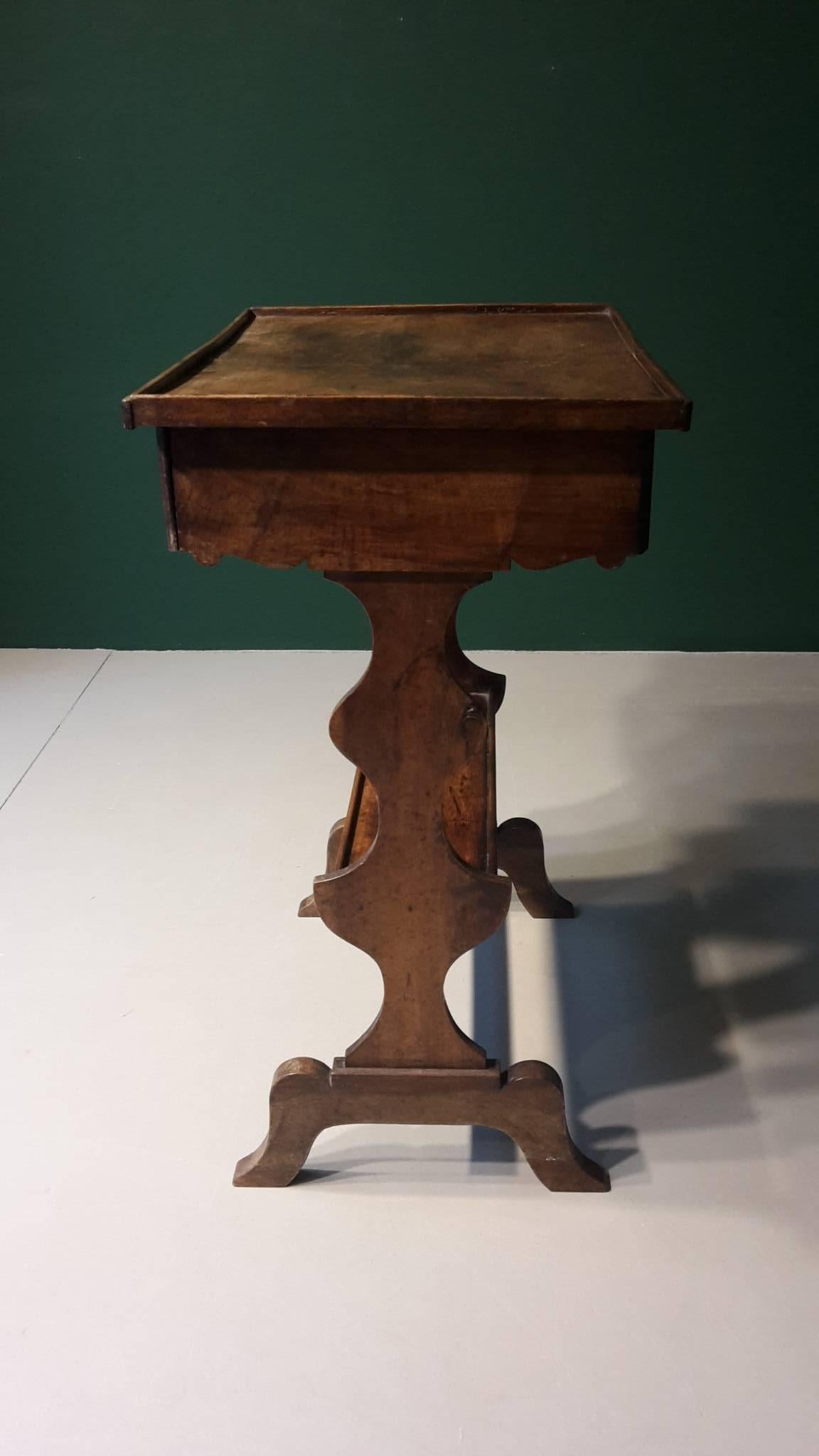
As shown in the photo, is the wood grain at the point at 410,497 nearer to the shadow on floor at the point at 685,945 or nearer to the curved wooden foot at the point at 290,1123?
the curved wooden foot at the point at 290,1123

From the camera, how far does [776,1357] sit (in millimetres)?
1530

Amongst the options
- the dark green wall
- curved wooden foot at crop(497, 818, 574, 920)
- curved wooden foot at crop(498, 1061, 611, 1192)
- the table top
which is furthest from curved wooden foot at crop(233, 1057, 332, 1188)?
the dark green wall

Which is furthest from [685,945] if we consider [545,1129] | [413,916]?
[413,916]

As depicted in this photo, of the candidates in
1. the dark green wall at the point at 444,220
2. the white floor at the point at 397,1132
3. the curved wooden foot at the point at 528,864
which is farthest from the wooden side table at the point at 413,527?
the dark green wall at the point at 444,220

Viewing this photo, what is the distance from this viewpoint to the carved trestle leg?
1535 mm

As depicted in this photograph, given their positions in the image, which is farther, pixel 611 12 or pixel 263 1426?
pixel 611 12

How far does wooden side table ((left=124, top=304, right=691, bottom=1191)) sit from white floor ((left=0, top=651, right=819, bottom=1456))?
0.12 metres

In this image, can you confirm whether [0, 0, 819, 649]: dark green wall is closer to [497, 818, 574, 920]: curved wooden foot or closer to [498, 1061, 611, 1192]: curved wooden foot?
[497, 818, 574, 920]: curved wooden foot

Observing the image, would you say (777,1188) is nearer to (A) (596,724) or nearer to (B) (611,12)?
(A) (596,724)

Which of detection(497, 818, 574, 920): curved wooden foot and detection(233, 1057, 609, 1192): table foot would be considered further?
detection(497, 818, 574, 920): curved wooden foot

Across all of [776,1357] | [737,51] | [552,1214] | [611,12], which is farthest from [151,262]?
[776,1357]

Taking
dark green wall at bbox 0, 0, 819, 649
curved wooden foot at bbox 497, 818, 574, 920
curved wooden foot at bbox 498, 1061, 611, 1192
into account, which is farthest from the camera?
dark green wall at bbox 0, 0, 819, 649

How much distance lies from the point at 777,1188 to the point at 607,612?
202 cm

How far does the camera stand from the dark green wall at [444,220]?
305 cm
